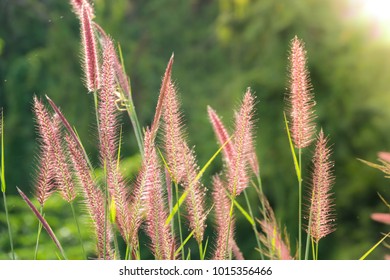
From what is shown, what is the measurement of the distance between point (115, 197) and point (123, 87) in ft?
0.47

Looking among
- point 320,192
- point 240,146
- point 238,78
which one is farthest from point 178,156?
point 238,78

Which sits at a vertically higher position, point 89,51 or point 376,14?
point 376,14

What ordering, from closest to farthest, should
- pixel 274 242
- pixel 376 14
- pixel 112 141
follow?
pixel 112 141 < pixel 274 242 < pixel 376 14

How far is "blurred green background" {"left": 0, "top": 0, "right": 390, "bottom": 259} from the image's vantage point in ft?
11.3

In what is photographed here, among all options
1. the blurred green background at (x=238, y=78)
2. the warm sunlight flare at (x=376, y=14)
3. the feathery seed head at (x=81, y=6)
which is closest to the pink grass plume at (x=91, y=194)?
the feathery seed head at (x=81, y=6)

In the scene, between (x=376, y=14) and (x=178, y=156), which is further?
(x=376, y=14)

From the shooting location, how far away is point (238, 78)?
368 cm

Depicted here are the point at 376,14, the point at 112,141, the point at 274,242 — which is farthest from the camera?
the point at 376,14

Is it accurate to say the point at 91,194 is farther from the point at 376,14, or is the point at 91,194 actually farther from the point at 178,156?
the point at 376,14

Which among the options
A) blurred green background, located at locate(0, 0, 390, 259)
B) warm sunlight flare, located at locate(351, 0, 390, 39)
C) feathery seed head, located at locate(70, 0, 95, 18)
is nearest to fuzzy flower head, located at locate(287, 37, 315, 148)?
feathery seed head, located at locate(70, 0, 95, 18)

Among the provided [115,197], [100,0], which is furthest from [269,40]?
[115,197]
